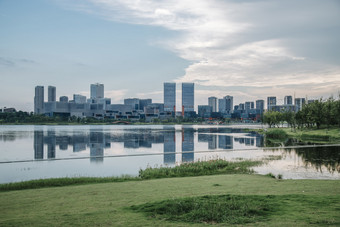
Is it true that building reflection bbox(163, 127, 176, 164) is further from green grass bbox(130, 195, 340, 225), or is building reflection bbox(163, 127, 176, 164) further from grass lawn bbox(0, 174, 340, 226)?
green grass bbox(130, 195, 340, 225)

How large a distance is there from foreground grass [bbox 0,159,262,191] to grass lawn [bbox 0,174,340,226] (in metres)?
3.59

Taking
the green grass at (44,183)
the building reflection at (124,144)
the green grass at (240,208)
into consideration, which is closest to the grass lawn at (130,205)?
the green grass at (240,208)

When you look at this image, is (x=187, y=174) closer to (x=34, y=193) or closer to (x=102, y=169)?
(x=102, y=169)

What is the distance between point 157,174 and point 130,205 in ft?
28.9

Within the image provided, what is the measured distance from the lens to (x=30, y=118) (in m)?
145

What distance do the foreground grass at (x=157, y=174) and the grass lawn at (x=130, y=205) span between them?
11.8ft

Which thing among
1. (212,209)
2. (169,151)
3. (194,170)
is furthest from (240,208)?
(169,151)

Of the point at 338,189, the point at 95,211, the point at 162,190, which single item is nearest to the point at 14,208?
the point at 95,211

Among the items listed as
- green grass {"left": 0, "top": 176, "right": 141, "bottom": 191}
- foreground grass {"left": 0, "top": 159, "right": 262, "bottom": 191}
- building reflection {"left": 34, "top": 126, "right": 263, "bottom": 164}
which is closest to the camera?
green grass {"left": 0, "top": 176, "right": 141, "bottom": 191}

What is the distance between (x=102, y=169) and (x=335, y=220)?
1798cm

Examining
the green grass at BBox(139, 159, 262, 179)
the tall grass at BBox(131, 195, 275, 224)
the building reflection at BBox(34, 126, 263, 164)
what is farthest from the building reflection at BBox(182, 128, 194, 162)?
the tall grass at BBox(131, 195, 275, 224)

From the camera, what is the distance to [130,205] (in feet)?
25.4

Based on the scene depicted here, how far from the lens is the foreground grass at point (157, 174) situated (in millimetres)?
13445

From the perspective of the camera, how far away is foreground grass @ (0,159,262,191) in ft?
44.1
